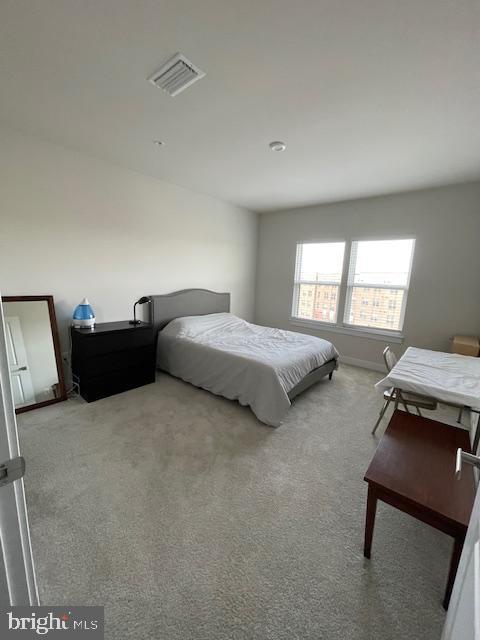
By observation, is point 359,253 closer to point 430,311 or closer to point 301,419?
point 430,311

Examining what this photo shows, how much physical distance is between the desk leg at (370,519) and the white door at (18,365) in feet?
9.72

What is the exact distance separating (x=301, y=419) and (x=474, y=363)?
1581 mm

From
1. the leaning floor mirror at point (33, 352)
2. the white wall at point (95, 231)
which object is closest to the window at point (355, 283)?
the white wall at point (95, 231)

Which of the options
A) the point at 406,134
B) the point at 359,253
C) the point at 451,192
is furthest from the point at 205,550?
the point at 451,192

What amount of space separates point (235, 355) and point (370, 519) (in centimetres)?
170

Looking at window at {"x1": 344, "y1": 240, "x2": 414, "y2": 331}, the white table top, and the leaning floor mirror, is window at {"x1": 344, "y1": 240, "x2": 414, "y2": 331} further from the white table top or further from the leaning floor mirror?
the leaning floor mirror

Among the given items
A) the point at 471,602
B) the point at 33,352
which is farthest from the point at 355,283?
the point at 33,352

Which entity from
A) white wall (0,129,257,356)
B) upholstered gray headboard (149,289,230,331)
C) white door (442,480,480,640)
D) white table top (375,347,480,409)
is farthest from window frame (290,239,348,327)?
white door (442,480,480,640)

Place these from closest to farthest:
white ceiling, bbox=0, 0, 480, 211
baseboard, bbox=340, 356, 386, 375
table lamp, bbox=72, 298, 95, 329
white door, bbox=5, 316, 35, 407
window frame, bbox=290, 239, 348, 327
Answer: white ceiling, bbox=0, 0, 480, 211 < white door, bbox=5, 316, 35, 407 < table lamp, bbox=72, 298, 95, 329 < baseboard, bbox=340, 356, 386, 375 < window frame, bbox=290, 239, 348, 327

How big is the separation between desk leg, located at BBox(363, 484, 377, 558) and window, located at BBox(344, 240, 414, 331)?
3.03 metres

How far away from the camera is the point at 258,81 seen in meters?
1.61

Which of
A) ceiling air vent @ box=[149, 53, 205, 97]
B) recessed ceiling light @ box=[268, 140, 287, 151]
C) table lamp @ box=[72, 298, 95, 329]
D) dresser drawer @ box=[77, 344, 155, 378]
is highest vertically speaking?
ceiling air vent @ box=[149, 53, 205, 97]

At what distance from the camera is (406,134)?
2.11 m

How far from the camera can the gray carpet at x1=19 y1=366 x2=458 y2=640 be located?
108 centimetres
